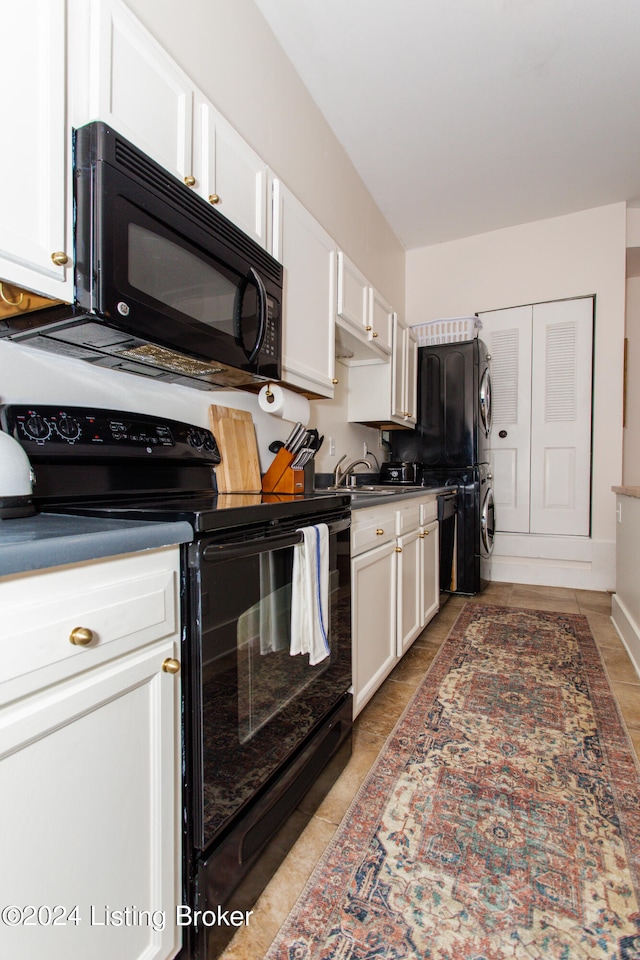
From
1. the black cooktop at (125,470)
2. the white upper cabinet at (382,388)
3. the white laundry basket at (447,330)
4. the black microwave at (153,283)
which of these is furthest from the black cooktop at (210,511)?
the white laundry basket at (447,330)

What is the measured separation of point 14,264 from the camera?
0.89 m

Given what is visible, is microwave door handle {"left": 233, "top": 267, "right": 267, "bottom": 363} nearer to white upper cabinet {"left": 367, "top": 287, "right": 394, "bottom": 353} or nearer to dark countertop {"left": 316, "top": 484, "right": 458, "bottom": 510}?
dark countertop {"left": 316, "top": 484, "right": 458, "bottom": 510}

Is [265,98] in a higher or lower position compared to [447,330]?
higher

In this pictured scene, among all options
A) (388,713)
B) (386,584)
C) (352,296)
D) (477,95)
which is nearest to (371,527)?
(386,584)

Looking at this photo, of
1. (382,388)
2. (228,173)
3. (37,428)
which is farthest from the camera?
(382,388)

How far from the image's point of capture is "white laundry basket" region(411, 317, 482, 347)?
3.82 m

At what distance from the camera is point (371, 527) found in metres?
1.79

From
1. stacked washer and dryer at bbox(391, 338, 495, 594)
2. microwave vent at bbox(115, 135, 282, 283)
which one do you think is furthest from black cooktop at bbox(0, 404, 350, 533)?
stacked washer and dryer at bbox(391, 338, 495, 594)

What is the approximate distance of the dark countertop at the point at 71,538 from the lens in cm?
59

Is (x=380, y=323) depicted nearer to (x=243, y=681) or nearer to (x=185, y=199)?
(x=185, y=199)

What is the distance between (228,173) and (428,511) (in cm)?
189

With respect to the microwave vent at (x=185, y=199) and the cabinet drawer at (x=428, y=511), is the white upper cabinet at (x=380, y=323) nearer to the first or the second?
the cabinet drawer at (x=428, y=511)

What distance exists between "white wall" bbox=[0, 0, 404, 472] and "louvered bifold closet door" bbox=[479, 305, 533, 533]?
57.1 inches

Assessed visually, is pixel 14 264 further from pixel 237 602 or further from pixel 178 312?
pixel 237 602
